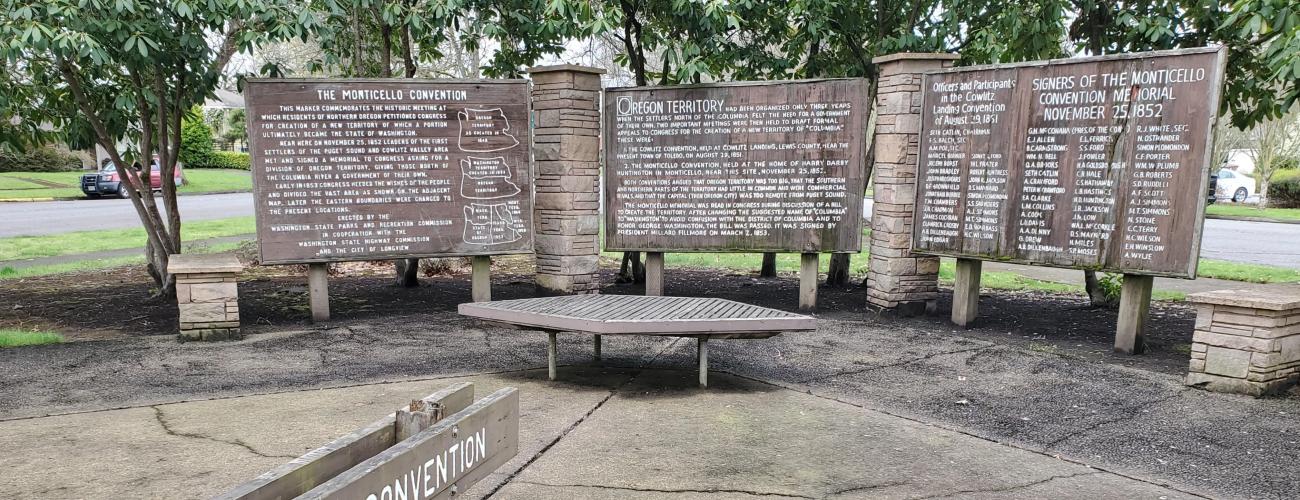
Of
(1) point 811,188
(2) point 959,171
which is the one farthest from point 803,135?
(2) point 959,171

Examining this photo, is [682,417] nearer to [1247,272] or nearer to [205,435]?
[205,435]

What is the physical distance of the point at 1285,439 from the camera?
4.46m

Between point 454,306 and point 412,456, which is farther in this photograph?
point 454,306

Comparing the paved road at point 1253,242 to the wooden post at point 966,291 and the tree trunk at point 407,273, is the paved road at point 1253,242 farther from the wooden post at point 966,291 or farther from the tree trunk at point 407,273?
the tree trunk at point 407,273

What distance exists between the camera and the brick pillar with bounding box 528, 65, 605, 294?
8.16 meters

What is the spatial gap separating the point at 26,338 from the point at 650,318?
515 centimetres

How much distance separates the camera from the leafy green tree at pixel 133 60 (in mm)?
6285

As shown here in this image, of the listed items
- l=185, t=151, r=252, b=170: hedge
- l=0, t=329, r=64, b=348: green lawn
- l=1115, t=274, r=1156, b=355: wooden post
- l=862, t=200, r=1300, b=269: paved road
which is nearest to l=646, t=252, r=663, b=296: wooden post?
l=1115, t=274, r=1156, b=355: wooden post

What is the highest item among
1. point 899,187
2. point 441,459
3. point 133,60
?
point 133,60

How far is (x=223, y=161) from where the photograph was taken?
41844 millimetres

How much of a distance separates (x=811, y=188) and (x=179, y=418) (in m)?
5.53

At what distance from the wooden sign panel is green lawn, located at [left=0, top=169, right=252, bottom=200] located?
27909mm

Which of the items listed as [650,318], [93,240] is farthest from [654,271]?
[93,240]

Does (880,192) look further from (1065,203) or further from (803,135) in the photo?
(1065,203)
